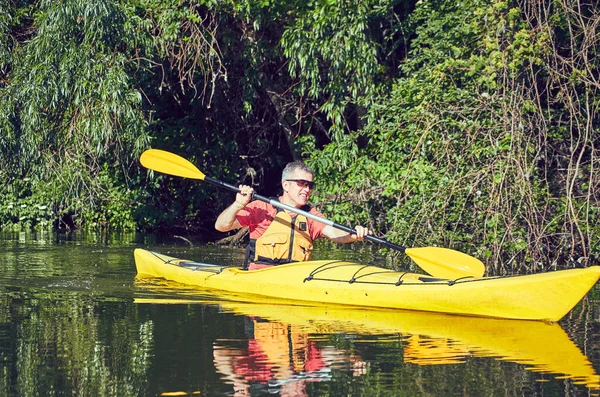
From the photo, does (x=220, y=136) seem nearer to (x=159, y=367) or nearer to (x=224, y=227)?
(x=224, y=227)

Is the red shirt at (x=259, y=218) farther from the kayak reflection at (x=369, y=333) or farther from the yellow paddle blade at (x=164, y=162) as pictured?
the yellow paddle blade at (x=164, y=162)

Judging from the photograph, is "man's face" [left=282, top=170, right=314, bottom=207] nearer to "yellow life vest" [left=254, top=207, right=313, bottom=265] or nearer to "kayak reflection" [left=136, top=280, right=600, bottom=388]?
"yellow life vest" [left=254, top=207, right=313, bottom=265]

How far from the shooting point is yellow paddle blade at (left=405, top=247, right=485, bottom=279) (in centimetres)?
688

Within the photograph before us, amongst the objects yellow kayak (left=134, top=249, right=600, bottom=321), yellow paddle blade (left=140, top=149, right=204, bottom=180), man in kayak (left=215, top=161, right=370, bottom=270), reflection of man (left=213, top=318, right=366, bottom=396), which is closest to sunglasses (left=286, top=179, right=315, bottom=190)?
man in kayak (left=215, top=161, right=370, bottom=270)

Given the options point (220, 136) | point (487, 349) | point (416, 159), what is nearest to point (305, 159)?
point (220, 136)

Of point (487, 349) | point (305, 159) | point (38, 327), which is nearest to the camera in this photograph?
point (487, 349)

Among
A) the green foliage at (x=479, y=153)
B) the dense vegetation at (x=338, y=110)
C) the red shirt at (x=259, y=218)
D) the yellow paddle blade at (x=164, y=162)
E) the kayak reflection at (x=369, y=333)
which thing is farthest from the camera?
the dense vegetation at (x=338, y=110)

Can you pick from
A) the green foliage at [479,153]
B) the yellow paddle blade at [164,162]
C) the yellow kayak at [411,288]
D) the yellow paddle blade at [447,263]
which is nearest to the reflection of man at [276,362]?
the yellow kayak at [411,288]

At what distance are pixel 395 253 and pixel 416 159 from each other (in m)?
1.01

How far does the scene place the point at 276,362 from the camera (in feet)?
16.0

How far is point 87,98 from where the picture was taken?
34.4 feet

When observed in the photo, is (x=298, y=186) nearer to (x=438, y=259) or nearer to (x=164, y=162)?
(x=438, y=259)

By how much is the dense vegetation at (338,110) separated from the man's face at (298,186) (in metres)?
2.28

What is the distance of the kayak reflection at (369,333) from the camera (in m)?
4.73
